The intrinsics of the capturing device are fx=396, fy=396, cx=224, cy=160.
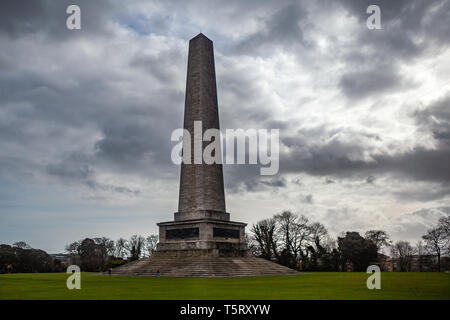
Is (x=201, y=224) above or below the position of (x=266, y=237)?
above

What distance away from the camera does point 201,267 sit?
30453 mm

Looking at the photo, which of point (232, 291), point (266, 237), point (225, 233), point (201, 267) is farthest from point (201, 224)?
point (266, 237)

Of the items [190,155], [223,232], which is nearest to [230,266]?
[223,232]

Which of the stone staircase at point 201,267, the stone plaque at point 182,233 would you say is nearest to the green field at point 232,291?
the stone staircase at point 201,267

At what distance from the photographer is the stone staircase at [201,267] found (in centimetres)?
3000

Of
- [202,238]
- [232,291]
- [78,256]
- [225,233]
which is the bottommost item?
[78,256]

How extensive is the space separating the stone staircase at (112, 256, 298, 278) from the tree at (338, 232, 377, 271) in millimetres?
19103

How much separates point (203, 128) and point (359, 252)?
28.4m

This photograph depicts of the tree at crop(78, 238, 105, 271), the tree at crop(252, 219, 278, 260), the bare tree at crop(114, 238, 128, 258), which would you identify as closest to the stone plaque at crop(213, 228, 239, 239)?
the tree at crop(252, 219, 278, 260)

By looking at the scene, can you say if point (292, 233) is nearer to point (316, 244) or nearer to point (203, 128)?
point (316, 244)

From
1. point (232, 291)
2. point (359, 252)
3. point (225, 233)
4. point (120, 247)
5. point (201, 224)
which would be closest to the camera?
point (232, 291)
